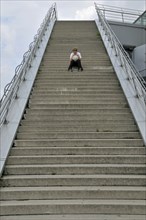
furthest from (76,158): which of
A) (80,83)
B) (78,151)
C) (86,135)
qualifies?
(80,83)

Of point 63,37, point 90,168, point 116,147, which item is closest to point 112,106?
point 116,147

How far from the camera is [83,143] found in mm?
6988

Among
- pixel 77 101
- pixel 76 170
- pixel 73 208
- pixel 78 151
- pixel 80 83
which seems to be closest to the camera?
pixel 73 208

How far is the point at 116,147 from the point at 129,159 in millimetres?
452

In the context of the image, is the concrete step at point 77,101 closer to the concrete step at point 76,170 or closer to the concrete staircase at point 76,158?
the concrete staircase at point 76,158

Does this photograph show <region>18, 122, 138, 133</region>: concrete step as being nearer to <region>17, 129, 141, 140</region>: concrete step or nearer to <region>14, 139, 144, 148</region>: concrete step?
<region>17, 129, 141, 140</region>: concrete step

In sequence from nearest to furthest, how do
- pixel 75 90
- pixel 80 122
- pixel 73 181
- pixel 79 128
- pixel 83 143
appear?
pixel 73 181 < pixel 83 143 < pixel 79 128 < pixel 80 122 < pixel 75 90

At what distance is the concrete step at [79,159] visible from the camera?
641cm

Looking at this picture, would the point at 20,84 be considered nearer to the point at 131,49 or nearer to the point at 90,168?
the point at 90,168

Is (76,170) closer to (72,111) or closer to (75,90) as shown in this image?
(72,111)

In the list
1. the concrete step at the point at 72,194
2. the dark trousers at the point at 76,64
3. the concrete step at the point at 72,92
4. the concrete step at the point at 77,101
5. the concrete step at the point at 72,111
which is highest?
the dark trousers at the point at 76,64

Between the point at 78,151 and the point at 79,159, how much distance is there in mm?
295

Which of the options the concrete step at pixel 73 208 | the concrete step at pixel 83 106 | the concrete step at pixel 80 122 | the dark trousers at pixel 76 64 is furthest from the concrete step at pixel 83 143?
the dark trousers at pixel 76 64

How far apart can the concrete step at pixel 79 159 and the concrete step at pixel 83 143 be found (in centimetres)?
51
